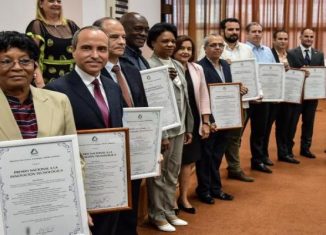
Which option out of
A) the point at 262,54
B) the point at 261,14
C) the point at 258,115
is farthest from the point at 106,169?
the point at 261,14

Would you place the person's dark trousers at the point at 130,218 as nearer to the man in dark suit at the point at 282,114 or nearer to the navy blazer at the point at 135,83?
the navy blazer at the point at 135,83

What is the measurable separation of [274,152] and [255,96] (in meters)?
1.71

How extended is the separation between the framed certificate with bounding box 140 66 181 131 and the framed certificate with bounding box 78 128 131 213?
78 cm

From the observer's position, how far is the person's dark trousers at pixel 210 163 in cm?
386

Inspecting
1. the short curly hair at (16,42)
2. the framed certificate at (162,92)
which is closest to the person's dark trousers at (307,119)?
the framed certificate at (162,92)

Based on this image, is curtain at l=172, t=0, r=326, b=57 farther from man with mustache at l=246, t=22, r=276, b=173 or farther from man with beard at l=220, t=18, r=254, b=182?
man with beard at l=220, t=18, r=254, b=182

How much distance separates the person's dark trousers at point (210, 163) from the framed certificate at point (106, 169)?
1845mm

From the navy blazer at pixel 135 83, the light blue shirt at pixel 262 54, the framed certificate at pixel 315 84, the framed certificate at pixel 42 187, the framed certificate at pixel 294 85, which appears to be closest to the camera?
the framed certificate at pixel 42 187

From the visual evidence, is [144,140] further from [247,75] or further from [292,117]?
[292,117]

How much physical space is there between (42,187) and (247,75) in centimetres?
301

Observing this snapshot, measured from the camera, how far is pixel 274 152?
5.85 metres

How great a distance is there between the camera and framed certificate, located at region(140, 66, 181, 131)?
2711 mm

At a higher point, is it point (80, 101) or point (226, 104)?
point (80, 101)

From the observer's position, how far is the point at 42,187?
63.7 inches
